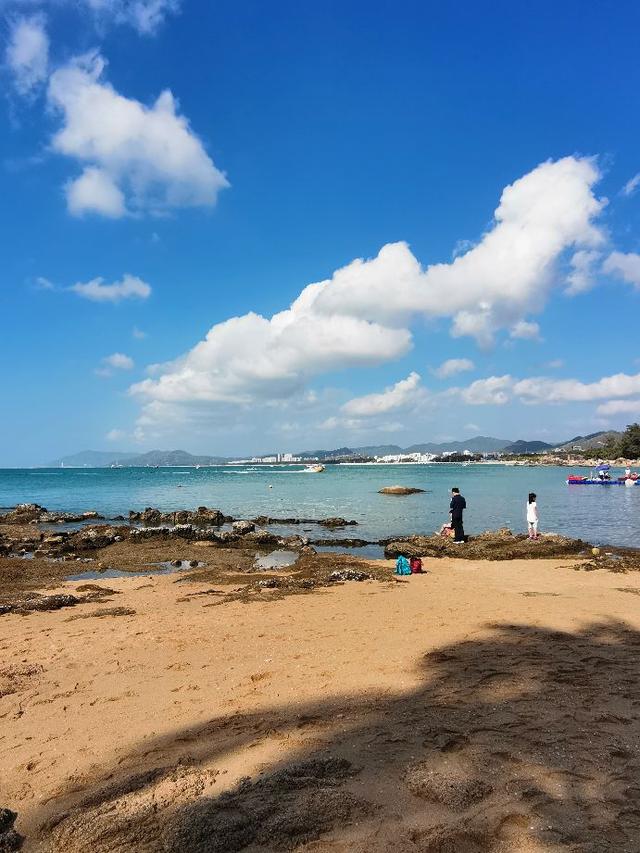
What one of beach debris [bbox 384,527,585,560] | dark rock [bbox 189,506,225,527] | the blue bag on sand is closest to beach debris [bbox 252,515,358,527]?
dark rock [bbox 189,506,225,527]

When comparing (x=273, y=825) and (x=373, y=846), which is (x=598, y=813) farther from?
(x=273, y=825)

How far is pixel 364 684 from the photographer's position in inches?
237

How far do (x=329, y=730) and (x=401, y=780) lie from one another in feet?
3.65

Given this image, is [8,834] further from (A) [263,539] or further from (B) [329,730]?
(A) [263,539]

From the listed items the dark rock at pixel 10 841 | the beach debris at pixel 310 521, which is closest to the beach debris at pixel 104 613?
the dark rock at pixel 10 841

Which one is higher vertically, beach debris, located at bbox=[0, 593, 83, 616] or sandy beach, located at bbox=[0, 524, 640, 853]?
sandy beach, located at bbox=[0, 524, 640, 853]

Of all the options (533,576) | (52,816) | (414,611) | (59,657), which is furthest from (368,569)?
(52,816)

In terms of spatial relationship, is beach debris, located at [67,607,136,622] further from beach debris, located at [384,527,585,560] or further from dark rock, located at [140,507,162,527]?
dark rock, located at [140,507,162,527]

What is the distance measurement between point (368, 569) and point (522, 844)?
12417 millimetres

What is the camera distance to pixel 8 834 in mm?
3576

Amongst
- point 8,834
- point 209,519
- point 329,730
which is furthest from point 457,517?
point 8,834

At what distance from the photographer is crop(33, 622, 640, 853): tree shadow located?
328 centimetres

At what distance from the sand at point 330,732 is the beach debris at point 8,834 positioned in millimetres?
67

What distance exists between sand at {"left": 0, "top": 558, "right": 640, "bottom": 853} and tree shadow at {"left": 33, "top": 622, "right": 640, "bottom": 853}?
2 cm
